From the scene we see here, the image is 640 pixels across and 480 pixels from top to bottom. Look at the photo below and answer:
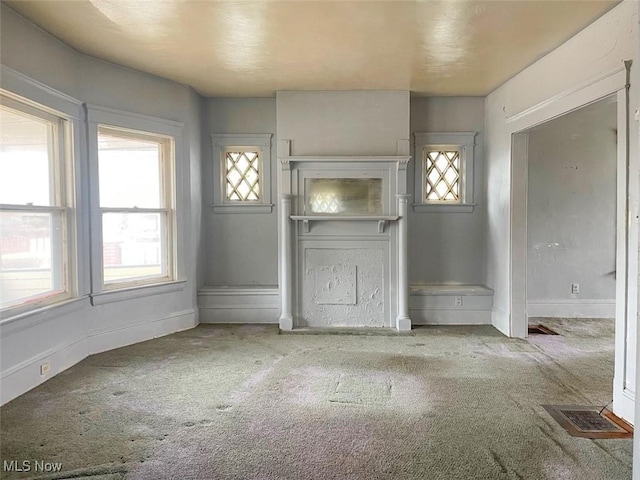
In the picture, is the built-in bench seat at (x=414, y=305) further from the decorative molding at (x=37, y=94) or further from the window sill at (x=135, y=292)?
the decorative molding at (x=37, y=94)

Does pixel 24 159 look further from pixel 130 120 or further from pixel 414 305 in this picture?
pixel 414 305

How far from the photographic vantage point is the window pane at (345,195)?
181 inches

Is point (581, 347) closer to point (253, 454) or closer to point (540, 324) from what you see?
point (540, 324)

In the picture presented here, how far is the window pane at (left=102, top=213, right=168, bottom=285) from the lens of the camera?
3.93 m

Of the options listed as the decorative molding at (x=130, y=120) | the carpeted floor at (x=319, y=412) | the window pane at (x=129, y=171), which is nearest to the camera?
the carpeted floor at (x=319, y=412)

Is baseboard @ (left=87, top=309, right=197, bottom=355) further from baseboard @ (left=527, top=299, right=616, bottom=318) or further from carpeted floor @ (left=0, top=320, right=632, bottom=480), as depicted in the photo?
baseboard @ (left=527, top=299, right=616, bottom=318)

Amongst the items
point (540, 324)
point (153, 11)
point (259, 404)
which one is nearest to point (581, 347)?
point (540, 324)

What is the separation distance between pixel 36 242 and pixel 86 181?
706 mm

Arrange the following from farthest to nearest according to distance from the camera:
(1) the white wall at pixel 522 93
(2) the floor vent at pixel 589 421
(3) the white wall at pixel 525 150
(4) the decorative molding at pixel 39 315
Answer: (4) the decorative molding at pixel 39 315, (1) the white wall at pixel 522 93, (3) the white wall at pixel 525 150, (2) the floor vent at pixel 589 421

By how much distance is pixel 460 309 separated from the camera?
4.80 metres

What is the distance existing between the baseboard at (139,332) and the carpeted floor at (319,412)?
0.12 m

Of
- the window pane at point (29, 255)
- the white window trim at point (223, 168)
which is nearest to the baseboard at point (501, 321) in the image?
the white window trim at point (223, 168)

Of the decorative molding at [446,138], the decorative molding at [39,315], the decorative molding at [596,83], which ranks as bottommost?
the decorative molding at [39,315]

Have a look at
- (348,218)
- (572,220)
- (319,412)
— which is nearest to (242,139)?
(348,218)
